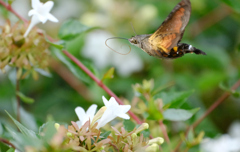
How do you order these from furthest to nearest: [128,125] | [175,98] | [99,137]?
[175,98]
[128,125]
[99,137]

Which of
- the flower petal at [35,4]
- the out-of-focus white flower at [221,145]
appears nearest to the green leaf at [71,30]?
the flower petal at [35,4]

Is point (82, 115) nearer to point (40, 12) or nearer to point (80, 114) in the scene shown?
point (80, 114)

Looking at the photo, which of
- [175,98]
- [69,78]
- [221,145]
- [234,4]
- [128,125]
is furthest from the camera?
[69,78]

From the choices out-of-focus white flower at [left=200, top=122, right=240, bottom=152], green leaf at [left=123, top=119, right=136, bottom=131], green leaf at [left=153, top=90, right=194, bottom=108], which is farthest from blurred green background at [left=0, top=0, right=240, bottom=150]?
green leaf at [left=123, top=119, right=136, bottom=131]

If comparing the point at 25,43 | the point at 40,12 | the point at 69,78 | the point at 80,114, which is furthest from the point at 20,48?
the point at 69,78

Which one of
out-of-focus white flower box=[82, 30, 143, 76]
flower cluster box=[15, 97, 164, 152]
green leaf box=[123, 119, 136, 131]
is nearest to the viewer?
flower cluster box=[15, 97, 164, 152]

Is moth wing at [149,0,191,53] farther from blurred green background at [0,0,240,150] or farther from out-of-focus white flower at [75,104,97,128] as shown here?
blurred green background at [0,0,240,150]
